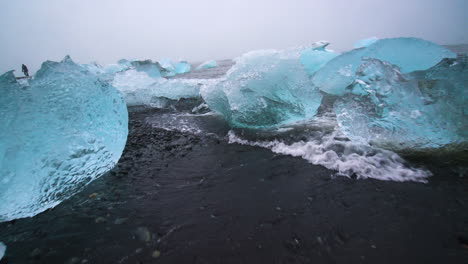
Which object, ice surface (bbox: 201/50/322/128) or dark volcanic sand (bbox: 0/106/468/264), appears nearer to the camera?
dark volcanic sand (bbox: 0/106/468/264)

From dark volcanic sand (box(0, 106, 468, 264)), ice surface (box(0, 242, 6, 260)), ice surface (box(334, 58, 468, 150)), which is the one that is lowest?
dark volcanic sand (box(0, 106, 468, 264))

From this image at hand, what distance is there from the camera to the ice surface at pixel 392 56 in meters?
3.33

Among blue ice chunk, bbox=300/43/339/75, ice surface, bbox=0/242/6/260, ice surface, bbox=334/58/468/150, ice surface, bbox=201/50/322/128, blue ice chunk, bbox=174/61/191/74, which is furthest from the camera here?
blue ice chunk, bbox=174/61/191/74

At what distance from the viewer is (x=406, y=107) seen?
2305 mm

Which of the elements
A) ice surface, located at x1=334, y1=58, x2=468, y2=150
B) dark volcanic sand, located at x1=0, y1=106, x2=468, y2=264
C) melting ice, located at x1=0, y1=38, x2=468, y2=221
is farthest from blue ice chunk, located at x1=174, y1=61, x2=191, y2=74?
ice surface, located at x1=334, y1=58, x2=468, y2=150

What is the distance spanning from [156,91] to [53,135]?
390cm

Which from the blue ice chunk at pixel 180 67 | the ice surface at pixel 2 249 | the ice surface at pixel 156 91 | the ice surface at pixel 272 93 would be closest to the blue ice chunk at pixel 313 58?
the ice surface at pixel 156 91

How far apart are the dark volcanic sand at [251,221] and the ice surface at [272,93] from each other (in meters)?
1.14

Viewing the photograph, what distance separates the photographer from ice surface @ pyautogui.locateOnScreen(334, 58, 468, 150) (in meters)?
2.14

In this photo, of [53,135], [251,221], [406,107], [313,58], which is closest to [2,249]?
[53,135]

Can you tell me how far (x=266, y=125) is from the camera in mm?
3445

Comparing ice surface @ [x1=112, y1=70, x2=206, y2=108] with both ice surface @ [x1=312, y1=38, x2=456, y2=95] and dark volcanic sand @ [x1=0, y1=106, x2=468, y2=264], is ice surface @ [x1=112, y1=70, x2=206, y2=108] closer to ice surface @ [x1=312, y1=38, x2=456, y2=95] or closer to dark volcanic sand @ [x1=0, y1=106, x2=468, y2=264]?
ice surface @ [x1=312, y1=38, x2=456, y2=95]

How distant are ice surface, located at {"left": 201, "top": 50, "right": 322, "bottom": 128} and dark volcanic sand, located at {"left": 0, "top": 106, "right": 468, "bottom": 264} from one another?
114 cm

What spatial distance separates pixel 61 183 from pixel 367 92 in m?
3.40
